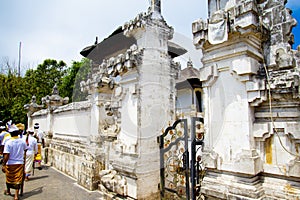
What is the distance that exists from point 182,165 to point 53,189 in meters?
4.01

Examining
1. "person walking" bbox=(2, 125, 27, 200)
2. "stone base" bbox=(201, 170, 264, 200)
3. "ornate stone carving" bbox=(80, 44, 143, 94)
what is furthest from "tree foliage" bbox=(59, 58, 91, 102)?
"stone base" bbox=(201, 170, 264, 200)

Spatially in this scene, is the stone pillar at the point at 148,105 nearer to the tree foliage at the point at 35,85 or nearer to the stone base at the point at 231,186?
the stone base at the point at 231,186

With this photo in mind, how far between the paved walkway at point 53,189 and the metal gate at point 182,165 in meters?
2.04

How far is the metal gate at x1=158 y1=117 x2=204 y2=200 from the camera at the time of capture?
3.10 m

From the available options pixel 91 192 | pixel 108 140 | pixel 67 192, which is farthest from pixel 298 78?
pixel 67 192

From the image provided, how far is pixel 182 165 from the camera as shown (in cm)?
397

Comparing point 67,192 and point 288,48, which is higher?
point 288,48

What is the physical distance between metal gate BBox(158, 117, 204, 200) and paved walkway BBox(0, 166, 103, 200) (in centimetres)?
204

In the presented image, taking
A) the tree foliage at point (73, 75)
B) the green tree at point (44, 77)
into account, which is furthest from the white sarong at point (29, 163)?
the green tree at point (44, 77)

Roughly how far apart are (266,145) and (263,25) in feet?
4.86

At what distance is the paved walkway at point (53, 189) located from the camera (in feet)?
16.9

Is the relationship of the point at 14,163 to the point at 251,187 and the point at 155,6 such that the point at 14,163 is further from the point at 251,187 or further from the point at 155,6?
the point at 251,187

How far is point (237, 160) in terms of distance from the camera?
251cm

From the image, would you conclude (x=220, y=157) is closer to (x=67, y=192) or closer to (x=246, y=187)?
(x=246, y=187)
